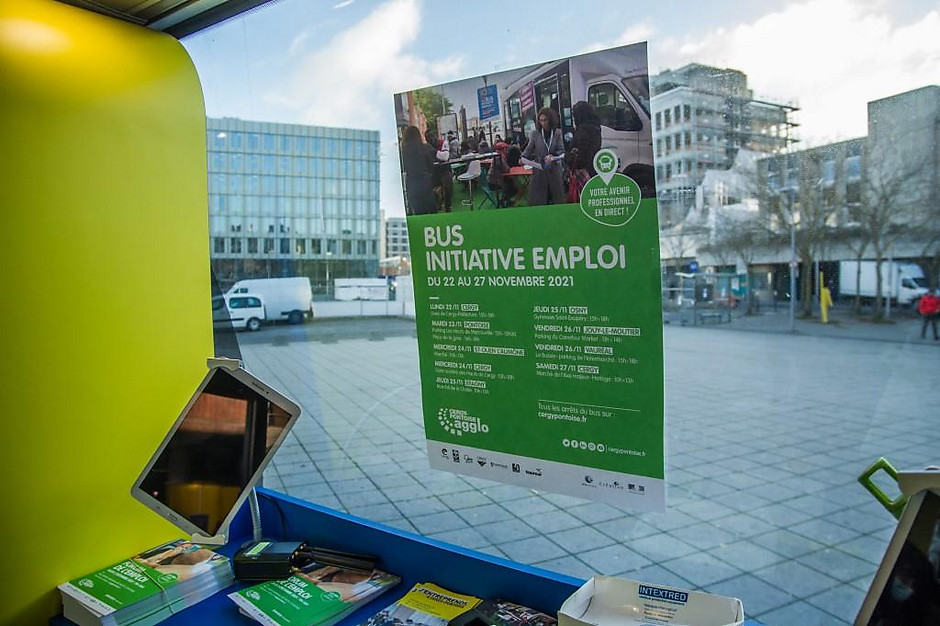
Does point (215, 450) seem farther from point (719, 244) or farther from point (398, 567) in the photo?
point (719, 244)

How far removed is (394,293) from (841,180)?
154cm

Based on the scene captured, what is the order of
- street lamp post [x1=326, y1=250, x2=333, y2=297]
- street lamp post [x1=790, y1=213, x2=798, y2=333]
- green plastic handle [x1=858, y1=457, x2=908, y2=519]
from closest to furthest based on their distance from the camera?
green plastic handle [x1=858, y1=457, x2=908, y2=519], street lamp post [x1=790, y1=213, x2=798, y2=333], street lamp post [x1=326, y1=250, x2=333, y2=297]

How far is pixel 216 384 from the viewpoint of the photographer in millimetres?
1682

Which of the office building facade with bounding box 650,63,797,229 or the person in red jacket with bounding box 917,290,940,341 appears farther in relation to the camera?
the office building facade with bounding box 650,63,797,229

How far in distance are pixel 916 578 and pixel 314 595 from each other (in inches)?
48.7

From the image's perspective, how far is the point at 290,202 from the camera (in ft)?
9.84

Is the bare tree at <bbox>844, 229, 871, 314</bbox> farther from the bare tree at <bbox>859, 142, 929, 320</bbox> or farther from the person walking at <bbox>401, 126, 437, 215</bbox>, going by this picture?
the person walking at <bbox>401, 126, 437, 215</bbox>

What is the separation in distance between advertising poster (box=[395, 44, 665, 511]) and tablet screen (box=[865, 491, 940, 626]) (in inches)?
20.2

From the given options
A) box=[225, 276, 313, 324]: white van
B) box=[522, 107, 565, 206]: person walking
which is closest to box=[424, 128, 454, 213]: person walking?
box=[522, 107, 565, 206]: person walking

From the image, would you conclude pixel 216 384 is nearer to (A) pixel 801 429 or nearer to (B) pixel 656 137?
(B) pixel 656 137

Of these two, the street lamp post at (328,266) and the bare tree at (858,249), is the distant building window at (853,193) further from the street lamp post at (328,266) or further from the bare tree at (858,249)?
the street lamp post at (328,266)

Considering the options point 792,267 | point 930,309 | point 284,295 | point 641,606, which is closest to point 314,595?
point 641,606

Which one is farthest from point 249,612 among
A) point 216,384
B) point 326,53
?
point 326,53

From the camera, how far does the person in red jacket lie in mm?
1333
